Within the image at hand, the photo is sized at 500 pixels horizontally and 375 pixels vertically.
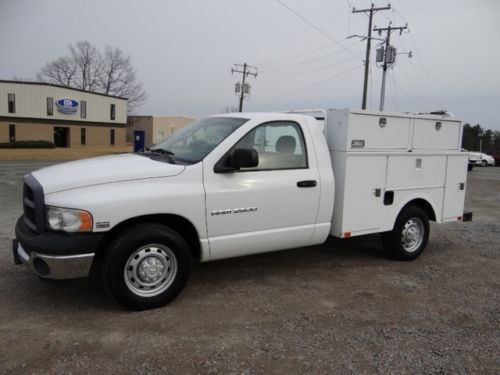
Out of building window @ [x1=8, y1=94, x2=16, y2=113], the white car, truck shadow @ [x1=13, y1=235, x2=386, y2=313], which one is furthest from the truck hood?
building window @ [x1=8, y1=94, x2=16, y2=113]

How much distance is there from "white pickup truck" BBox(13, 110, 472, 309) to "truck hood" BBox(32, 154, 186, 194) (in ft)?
0.04

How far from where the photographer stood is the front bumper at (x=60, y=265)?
12.5ft

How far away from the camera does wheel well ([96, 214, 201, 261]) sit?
4.12 meters

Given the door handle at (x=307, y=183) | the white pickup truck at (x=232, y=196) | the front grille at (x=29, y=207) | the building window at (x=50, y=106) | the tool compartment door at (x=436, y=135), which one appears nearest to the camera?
the white pickup truck at (x=232, y=196)

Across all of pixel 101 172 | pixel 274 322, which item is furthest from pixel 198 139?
pixel 274 322

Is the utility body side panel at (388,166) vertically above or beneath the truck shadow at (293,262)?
above

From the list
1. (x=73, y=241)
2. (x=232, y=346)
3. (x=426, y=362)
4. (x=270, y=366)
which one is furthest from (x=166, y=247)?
(x=426, y=362)

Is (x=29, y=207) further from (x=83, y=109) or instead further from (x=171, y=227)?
(x=83, y=109)

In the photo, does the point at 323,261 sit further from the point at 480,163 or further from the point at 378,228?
the point at 480,163

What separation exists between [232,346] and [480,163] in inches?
1488

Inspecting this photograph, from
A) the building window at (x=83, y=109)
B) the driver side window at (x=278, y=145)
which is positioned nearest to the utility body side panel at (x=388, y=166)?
the driver side window at (x=278, y=145)

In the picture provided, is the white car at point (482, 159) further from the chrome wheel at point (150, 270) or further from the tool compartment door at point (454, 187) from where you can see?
the chrome wheel at point (150, 270)

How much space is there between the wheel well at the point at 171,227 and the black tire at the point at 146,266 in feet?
0.25

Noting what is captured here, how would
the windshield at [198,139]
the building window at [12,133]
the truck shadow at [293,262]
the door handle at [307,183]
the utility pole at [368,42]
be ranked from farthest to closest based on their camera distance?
1. the building window at [12,133]
2. the utility pole at [368,42]
3. the truck shadow at [293,262]
4. the door handle at [307,183]
5. the windshield at [198,139]
